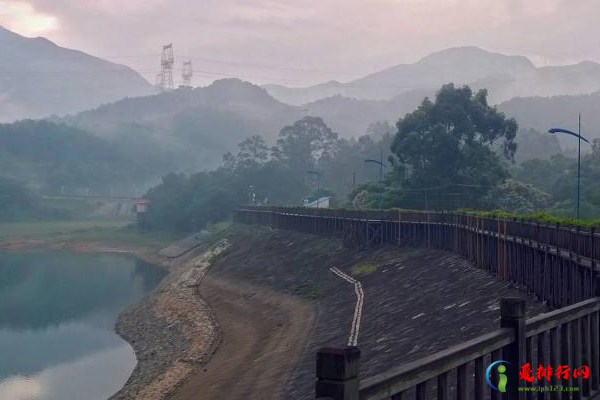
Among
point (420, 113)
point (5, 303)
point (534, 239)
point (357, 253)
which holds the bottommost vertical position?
point (5, 303)

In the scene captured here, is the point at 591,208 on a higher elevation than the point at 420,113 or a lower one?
lower

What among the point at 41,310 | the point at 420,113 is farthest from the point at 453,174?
the point at 41,310

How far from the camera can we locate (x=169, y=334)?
5200 cm

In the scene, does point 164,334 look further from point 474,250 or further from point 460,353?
point 460,353

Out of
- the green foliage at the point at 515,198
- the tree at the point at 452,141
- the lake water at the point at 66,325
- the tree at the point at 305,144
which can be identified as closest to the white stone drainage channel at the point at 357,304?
the lake water at the point at 66,325

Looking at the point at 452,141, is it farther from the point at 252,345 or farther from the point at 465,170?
the point at 252,345

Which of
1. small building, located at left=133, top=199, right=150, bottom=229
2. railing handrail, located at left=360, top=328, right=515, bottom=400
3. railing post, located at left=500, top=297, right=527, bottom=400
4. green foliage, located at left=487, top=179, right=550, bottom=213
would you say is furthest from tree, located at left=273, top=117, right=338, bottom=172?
railing handrail, located at left=360, top=328, right=515, bottom=400

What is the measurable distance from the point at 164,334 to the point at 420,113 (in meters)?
43.7

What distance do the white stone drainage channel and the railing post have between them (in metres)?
22.8

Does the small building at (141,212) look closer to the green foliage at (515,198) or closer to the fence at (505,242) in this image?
the fence at (505,242)

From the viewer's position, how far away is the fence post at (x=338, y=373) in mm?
6637

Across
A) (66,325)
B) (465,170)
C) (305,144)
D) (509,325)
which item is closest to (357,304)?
(66,325)

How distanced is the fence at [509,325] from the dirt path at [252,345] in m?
11.2

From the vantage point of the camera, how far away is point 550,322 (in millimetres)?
10734
